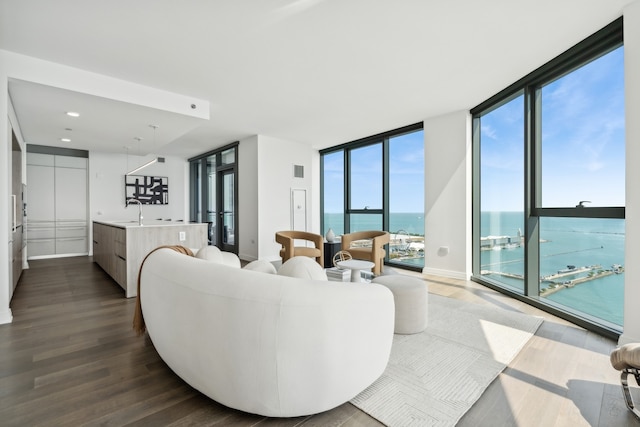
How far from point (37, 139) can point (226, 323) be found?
22.9 feet

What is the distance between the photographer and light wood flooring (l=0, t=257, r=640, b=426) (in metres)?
1.54

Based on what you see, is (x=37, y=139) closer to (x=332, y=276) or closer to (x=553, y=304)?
(x=332, y=276)

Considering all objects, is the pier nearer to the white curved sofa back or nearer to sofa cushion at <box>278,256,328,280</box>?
the white curved sofa back

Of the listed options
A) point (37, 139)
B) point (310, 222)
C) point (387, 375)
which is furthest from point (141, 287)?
point (37, 139)

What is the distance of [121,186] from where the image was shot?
25.0 ft

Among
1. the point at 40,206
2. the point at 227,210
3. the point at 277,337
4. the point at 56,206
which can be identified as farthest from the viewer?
the point at 227,210

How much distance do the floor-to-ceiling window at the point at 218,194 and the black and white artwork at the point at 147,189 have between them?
2.46 feet

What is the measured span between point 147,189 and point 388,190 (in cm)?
630

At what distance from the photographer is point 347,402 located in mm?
1677

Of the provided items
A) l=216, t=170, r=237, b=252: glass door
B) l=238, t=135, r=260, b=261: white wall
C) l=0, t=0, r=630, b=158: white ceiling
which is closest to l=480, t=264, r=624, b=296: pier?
l=0, t=0, r=630, b=158: white ceiling

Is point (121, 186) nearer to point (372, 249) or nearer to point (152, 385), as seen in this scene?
point (372, 249)

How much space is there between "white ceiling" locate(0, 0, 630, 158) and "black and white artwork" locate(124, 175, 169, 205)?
3.16 meters

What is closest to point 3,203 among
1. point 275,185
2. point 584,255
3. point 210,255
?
point 210,255

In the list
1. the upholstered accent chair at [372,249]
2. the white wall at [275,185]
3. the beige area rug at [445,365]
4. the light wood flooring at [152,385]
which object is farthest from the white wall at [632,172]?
the white wall at [275,185]
